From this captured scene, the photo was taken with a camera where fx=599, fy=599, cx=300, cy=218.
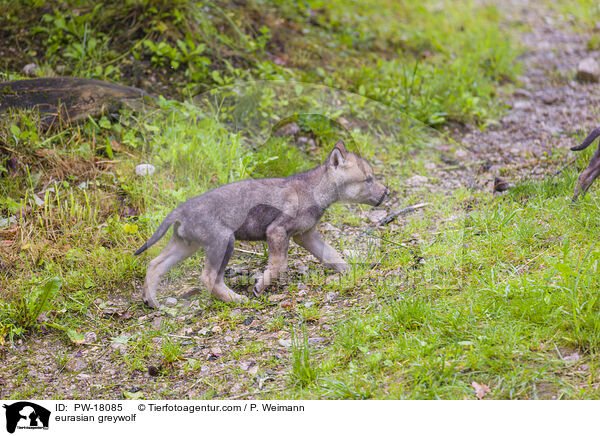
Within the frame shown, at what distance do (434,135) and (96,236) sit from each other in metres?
4.44

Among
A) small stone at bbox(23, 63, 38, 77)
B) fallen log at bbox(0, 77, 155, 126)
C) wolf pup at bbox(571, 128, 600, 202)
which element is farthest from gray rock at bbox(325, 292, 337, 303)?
small stone at bbox(23, 63, 38, 77)

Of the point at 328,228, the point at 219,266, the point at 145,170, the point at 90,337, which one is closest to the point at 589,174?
the point at 328,228

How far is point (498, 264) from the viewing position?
15.6ft

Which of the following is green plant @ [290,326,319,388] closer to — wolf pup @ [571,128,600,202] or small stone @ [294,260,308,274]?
small stone @ [294,260,308,274]

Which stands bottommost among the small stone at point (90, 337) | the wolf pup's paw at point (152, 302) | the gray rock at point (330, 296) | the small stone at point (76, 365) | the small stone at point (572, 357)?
the small stone at point (90, 337)

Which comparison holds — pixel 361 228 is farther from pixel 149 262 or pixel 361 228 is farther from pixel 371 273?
pixel 149 262

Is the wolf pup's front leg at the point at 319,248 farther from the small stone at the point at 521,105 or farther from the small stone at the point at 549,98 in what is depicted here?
the small stone at the point at 549,98

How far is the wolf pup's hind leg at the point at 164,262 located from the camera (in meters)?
4.88

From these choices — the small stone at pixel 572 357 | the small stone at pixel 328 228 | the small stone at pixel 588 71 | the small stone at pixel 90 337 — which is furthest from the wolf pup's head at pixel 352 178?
the small stone at pixel 588 71

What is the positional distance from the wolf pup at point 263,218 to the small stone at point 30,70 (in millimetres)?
3887

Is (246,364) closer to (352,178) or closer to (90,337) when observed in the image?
(90,337)
